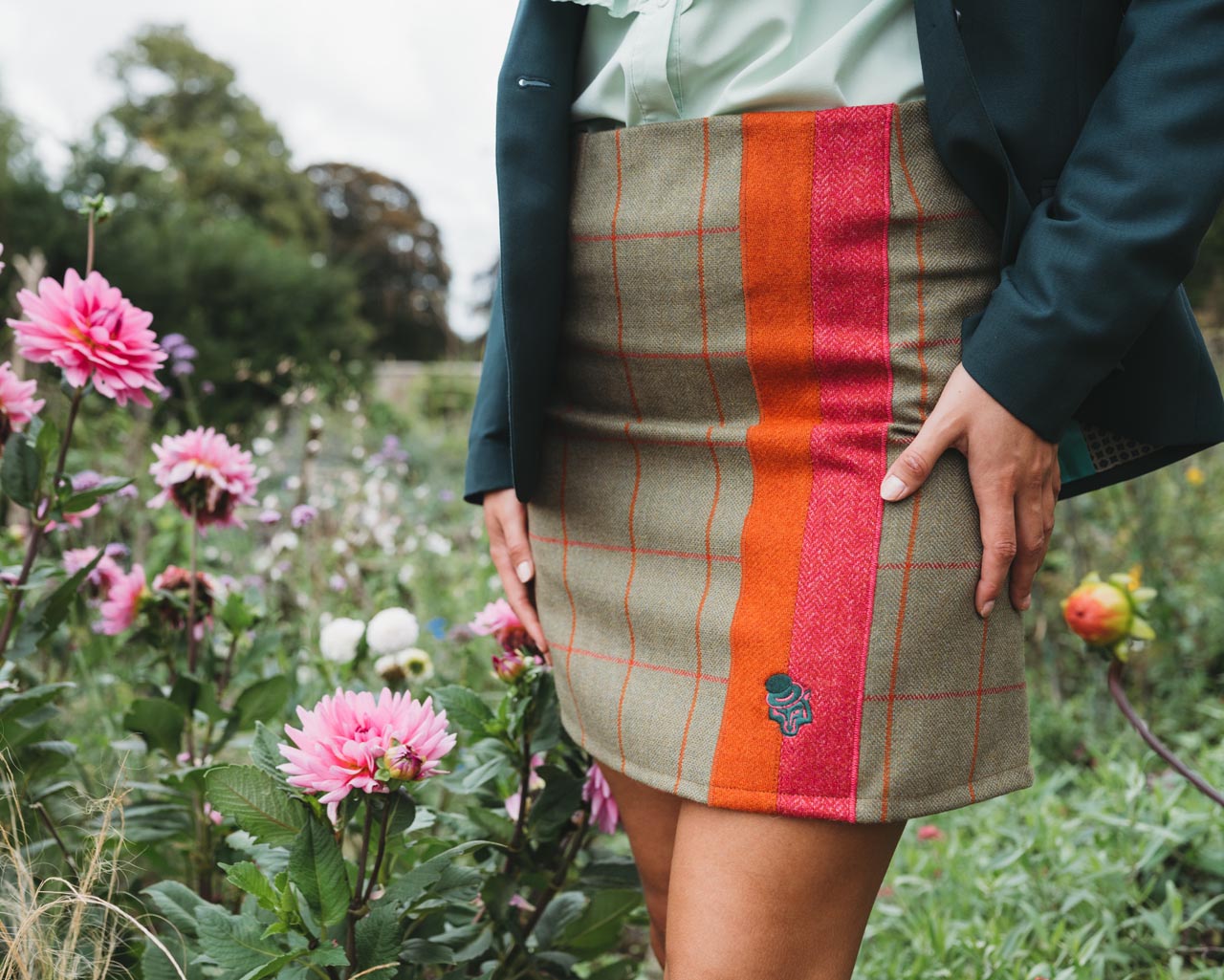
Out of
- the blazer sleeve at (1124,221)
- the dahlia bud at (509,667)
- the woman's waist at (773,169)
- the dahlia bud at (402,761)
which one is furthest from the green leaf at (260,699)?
the blazer sleeve at (1124,221)

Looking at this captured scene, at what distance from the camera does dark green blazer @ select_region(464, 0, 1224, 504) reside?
79cm

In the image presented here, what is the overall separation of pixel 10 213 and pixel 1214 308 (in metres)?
8.23

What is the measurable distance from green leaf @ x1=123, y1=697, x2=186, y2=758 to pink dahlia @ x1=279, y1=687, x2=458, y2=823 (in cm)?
57

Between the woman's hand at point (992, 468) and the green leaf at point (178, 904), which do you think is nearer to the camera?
the woman's hand at point (992, 468)

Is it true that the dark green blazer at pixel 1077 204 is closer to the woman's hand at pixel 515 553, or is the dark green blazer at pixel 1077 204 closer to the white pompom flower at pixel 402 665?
the woman's hand at pixel 515 553

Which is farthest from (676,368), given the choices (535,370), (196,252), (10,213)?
(196,252)

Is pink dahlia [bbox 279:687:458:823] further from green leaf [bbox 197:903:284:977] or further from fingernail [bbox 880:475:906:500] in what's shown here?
fingernail [bbox 880:475:906:500]

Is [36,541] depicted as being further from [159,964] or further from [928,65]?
[928,65]

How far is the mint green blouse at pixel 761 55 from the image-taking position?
926 mm

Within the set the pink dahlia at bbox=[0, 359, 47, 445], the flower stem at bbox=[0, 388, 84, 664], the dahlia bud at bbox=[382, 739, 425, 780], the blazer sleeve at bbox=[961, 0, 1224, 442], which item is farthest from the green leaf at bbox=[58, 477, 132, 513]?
the blazer sleeve at bbox=[961, 0, 1224, 442]

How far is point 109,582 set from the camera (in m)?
1.84

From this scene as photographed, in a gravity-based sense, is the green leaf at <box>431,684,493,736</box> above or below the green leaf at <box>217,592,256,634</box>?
below

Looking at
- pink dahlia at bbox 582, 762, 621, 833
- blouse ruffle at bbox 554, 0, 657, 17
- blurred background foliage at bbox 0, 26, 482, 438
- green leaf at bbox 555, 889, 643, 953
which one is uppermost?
blurred background foliage at bbox 0, 26, 482, 438

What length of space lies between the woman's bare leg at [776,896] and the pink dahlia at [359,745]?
0.29m
